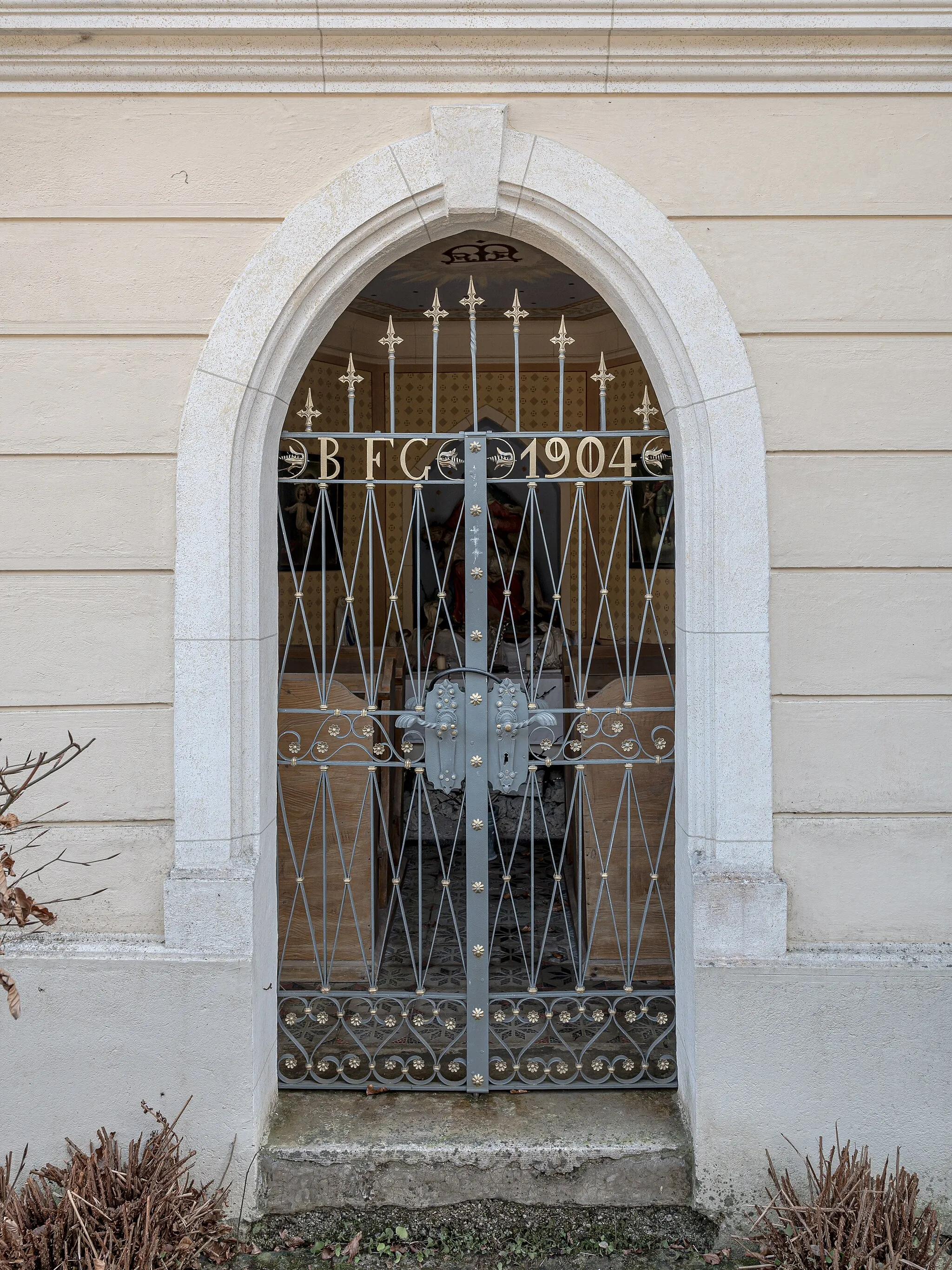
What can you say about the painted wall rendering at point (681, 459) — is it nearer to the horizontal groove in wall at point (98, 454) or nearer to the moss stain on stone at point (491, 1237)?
the horizontal groove in wall at point (98, 454)

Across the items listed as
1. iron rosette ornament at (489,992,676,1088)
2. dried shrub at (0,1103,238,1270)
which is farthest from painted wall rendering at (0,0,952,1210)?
iron rosette ornament at (489,992,676,1088)

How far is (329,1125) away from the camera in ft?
10.9

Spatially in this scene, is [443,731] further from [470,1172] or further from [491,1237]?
[491,1237]

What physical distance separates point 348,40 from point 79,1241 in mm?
3603

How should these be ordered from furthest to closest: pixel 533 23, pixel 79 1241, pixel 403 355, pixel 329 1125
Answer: pixel 403 355, pixel 329 1125, pixel 533 23, pixel 79 1241

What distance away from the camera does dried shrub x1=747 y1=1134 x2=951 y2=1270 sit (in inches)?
109

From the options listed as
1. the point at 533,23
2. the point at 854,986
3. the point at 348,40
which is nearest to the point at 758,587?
the point at 854,986

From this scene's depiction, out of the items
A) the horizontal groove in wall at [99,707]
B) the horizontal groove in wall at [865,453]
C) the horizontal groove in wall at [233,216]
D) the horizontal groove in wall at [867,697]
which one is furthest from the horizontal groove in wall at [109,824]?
the horizontal groove in wall at [865,453]

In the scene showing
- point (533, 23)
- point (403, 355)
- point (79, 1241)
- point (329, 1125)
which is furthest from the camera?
point (403, 355)

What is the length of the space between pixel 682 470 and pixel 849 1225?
7.54ft

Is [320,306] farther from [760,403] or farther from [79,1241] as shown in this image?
[79,1241]

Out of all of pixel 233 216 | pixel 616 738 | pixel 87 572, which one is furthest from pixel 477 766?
pixel 233 216

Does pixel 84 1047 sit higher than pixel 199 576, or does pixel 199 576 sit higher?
pixel 199 576

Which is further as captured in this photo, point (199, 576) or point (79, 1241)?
point (199, 576)
